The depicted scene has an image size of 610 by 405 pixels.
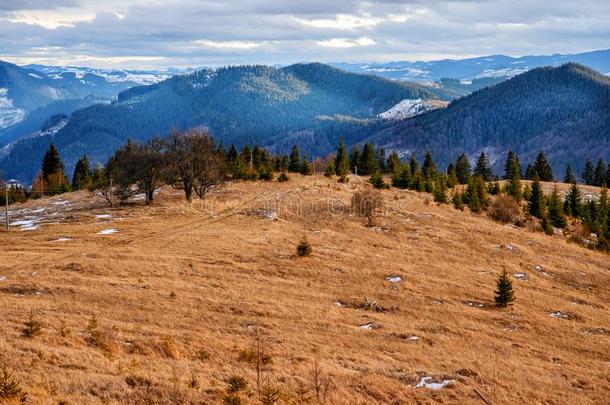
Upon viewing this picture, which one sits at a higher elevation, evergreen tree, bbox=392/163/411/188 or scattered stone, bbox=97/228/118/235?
scattered stone, bbox=97/228/118/235

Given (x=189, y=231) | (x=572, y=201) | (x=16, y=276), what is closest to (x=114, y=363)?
(x=16, y=276)

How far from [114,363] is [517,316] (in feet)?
71.6

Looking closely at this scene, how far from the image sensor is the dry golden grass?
685 inches

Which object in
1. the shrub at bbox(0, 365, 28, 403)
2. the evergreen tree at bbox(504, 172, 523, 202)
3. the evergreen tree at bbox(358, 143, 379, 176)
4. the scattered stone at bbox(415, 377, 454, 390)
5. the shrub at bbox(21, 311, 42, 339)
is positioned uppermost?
the shrub at bbox(0, 365, 28, 403)

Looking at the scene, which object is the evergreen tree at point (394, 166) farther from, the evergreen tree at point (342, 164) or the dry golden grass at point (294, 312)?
the dry golden grass at point (294, 312)

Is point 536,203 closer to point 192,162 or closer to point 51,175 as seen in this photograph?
point 192,162

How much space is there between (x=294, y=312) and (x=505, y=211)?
149ft

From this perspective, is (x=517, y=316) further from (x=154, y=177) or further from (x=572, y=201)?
(x=572, y=201)

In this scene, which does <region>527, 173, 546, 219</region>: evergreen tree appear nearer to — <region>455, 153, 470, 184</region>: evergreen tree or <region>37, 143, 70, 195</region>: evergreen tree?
<region>455, 153, 470, 184</region>: evergreen tree

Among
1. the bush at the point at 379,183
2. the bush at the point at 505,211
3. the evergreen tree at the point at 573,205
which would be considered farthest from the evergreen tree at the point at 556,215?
the bush at the point at 379,183

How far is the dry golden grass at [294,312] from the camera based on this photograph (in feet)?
57.1

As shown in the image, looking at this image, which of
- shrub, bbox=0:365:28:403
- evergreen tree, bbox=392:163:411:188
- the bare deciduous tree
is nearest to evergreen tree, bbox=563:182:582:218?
evergreen tree, bbox=392:163:411:188

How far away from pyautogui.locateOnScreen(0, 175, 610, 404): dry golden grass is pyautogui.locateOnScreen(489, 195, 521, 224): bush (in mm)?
14381

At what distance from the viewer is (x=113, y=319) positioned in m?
22.2
